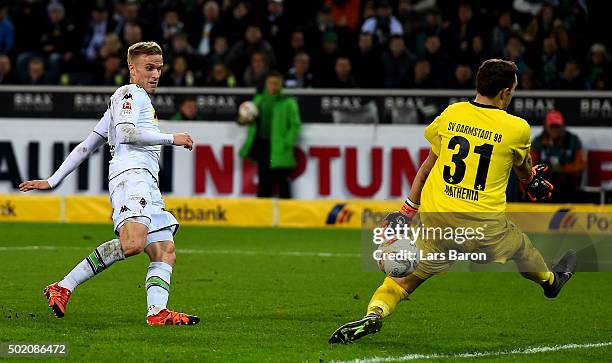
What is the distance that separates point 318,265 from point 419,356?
6.05m

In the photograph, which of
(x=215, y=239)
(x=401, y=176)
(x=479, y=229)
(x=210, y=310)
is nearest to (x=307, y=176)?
(x=401, y=176)

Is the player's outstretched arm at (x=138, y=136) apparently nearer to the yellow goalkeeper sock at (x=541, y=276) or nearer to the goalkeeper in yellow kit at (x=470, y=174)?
the goalkeeper in yellow kit at (x=470, y=174)

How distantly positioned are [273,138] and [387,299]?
10.5 m

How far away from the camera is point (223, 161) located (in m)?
18.9

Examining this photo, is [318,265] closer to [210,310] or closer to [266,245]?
[266,245]

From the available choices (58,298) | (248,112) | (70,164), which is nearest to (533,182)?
(70,164)

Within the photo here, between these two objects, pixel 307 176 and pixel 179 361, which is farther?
pixel 307 176

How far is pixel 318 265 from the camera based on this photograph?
45.4 ft

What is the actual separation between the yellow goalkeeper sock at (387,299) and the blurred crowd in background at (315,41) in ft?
36.4

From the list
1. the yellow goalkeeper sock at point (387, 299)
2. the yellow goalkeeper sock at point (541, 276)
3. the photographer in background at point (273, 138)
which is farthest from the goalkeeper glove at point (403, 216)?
the photographer in background at point (273, 138)

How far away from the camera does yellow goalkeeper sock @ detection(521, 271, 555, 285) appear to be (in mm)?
8812

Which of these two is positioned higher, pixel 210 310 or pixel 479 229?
pixel 479 229

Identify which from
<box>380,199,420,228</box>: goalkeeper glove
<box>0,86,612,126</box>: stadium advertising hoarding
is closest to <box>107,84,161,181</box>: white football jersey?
<box>380,199,420,228</box>: goalkeeper glove

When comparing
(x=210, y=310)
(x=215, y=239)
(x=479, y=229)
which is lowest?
(x=215, y=239)
